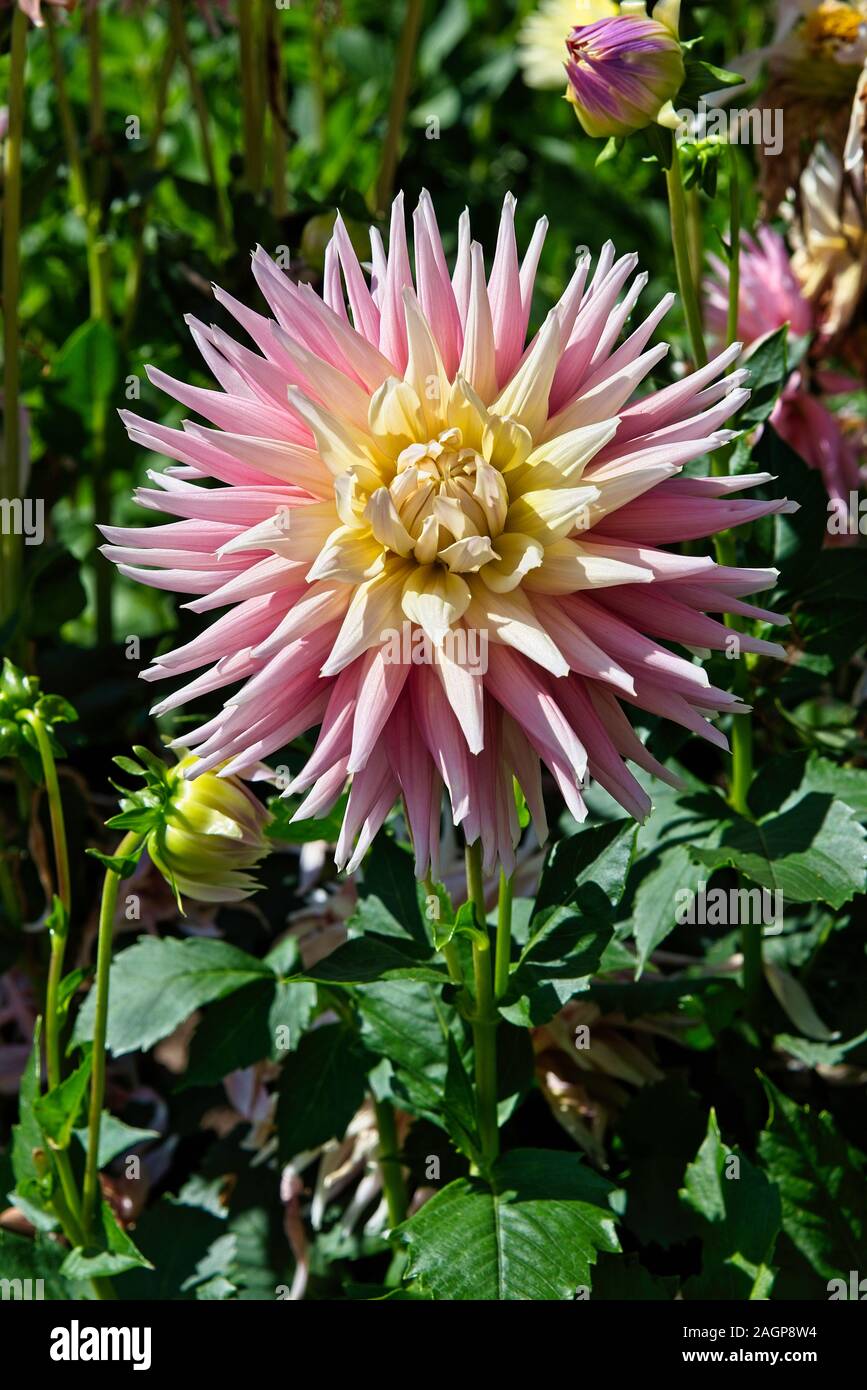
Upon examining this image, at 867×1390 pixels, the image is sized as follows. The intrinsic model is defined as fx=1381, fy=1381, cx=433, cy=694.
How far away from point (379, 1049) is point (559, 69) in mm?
785

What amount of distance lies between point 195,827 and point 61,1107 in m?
0.19

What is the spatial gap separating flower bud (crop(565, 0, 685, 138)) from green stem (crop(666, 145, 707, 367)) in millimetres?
39

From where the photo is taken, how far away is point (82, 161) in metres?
1.18

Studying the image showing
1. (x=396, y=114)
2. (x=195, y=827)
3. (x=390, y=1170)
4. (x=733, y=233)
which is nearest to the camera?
(x=195, y=827)

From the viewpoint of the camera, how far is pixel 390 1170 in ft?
2.80

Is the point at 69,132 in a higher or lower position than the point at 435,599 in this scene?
higher

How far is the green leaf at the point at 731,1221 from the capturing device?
707mm

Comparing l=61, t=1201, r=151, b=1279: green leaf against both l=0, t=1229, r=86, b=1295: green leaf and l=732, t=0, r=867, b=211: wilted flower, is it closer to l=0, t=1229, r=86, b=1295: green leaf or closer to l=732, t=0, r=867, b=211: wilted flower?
l=0, t=1229, r=86, b=1295: green leaf

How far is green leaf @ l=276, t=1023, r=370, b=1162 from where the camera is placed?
0.81 metres

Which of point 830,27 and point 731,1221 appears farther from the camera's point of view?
point 830,27

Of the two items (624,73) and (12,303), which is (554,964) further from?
(12,303)

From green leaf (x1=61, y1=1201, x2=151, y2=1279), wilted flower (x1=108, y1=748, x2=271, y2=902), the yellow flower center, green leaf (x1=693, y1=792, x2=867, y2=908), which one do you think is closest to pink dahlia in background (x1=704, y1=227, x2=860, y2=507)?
the yellow flower center

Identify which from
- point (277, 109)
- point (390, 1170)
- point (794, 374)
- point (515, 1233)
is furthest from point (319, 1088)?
point (277, 109)

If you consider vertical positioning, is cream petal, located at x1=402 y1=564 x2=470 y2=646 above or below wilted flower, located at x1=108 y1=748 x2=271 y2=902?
above
